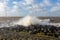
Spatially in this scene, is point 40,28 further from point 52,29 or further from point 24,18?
point 24,18

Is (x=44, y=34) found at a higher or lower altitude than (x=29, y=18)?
lower

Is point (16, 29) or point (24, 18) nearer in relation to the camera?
point (16, 29)

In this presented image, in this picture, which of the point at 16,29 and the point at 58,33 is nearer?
the point at 58,33

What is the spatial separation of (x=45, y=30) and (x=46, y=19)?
4.32m

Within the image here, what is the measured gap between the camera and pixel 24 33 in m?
9.18

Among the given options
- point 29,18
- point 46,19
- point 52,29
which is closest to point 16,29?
point 29,18

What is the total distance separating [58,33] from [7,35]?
245 centimetres

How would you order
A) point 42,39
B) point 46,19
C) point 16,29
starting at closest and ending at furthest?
point 42,39, point 16,29, point 46,19

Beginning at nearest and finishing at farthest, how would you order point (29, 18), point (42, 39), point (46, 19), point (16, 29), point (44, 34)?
point (42, 39)
point (44, 34)
point (16, 29)
point (29, 18)
point (46, 19)

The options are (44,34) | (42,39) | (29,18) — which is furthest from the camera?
(29,18)

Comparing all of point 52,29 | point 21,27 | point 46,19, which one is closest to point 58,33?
point 52,29

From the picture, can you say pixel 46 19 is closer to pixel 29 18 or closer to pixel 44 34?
pixel 29 18

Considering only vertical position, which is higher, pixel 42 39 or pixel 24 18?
pixel 24 18

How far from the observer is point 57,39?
8516 millimetres
